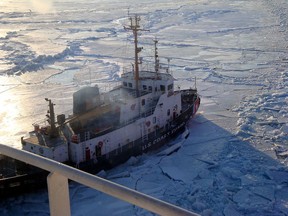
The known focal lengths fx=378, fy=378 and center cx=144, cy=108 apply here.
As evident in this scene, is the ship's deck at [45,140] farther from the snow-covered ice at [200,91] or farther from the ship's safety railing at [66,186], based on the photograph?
the ship's safety railing at [66,186]

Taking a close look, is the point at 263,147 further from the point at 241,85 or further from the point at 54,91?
the point at 54,91

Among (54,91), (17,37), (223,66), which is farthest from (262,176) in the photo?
(17,37)

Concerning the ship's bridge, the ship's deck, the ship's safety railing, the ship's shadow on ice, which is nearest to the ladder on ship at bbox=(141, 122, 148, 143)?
the ship's shadow on ice

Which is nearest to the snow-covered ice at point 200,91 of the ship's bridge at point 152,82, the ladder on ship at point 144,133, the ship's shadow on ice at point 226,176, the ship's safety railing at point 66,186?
the ship's shadow on ice at point 226,176

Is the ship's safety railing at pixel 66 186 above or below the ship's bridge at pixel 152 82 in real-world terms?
above

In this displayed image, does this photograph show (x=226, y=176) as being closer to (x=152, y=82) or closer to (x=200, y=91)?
(x=152, y=82)

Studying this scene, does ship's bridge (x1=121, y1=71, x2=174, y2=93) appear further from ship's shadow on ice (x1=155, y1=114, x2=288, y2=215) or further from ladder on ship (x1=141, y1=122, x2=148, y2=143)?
ship's shadow on ice (x1=155, y1=114, x2=288, y2=215)
